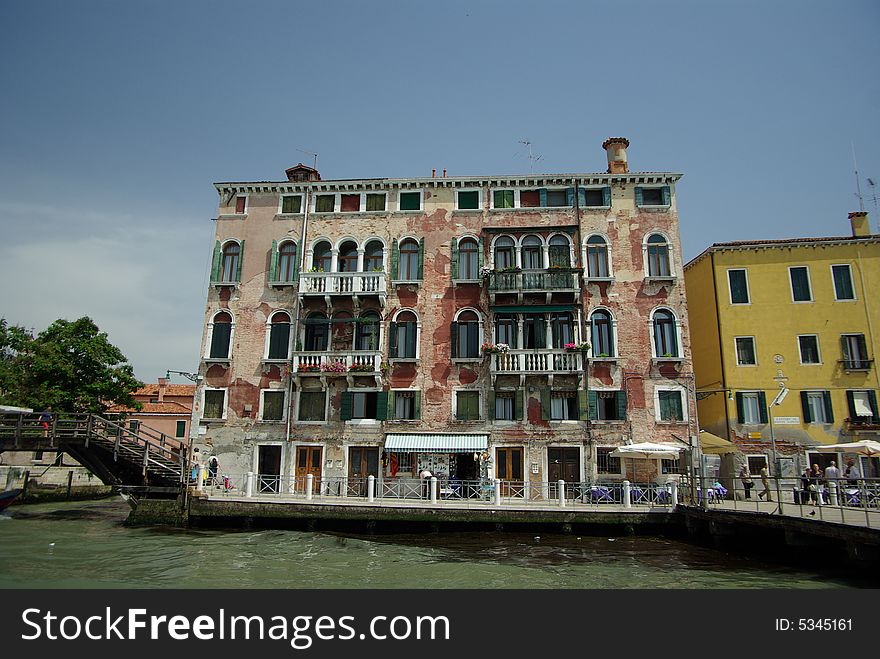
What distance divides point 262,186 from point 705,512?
23424mm

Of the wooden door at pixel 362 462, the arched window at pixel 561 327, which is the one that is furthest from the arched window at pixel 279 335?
the arched window at pixel 561 327

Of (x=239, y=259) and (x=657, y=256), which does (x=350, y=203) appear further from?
(x=657, y=256)

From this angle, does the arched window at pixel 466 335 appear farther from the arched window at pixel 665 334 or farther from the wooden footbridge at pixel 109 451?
the wooden footbridge at pixel 109 451

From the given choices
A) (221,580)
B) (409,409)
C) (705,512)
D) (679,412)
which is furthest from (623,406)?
(221,580)

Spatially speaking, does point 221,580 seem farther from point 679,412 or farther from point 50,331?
point 50,331

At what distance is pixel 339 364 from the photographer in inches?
1072

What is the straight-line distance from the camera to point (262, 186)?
2992 centimetres

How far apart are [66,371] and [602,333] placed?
88.6ft

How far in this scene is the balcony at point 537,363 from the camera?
2631 centimetres

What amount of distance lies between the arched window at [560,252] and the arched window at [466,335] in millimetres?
4277

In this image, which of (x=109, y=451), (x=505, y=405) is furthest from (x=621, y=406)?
(x=109, y=451)

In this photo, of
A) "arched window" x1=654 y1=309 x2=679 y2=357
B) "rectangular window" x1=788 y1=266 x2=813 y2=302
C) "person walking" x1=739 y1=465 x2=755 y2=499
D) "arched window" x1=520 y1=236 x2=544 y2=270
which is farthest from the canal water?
"rectangular window" x1=788 y1=266 x2=813 y2=302

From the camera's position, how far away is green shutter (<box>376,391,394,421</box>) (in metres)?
27.0
